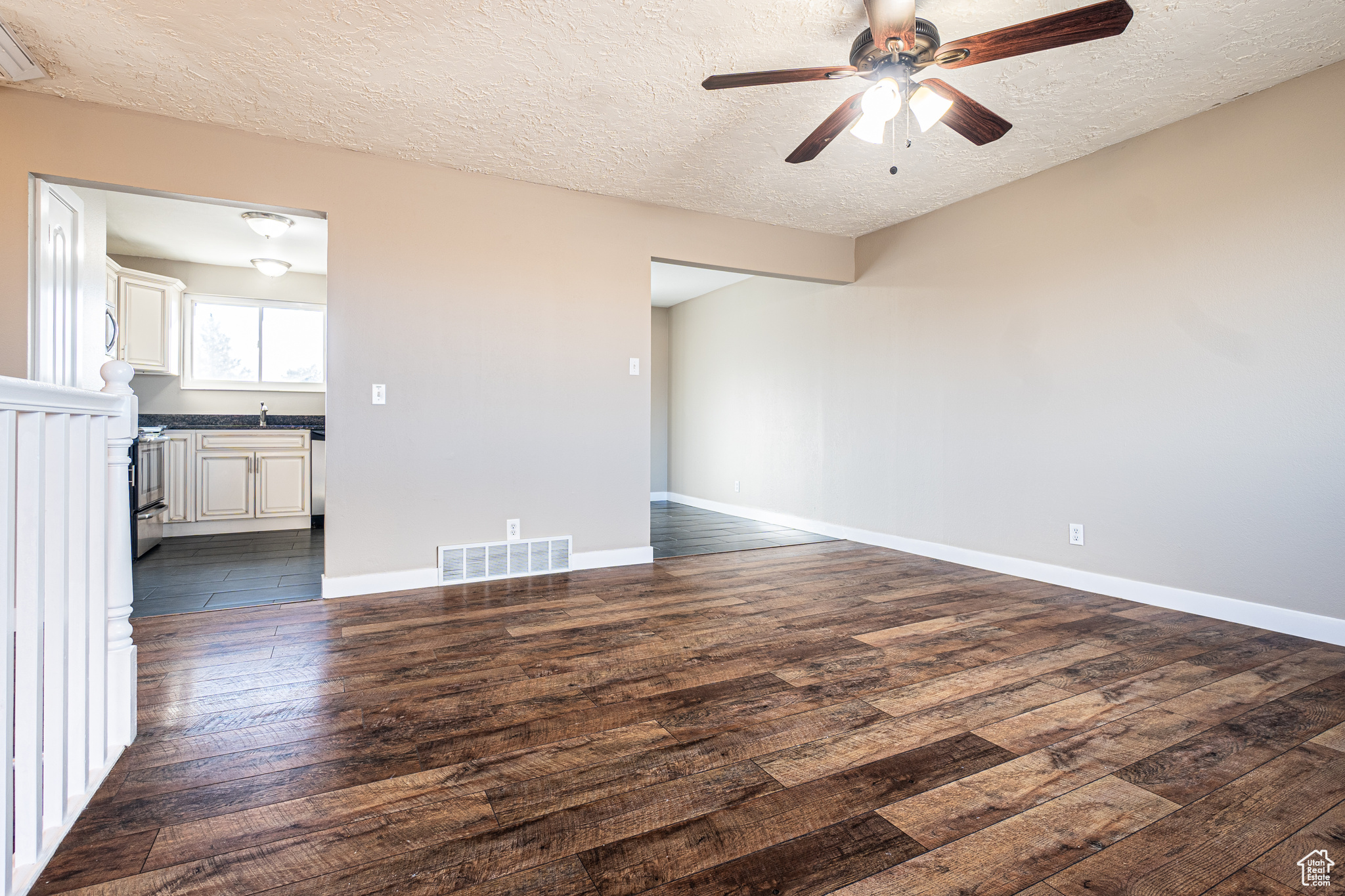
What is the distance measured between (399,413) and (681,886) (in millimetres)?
2872

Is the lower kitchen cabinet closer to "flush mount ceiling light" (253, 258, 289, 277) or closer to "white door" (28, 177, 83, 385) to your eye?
"flush mount ceiling light" (253, 258, 289, 277)

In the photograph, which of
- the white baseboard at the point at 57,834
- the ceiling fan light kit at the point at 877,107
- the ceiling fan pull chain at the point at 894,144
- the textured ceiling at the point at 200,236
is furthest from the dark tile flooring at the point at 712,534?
the textured ceiling at the point at 200,236

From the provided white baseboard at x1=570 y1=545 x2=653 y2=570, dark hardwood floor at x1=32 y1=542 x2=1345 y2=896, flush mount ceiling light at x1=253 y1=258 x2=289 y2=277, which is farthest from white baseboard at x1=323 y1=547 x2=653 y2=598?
flush mount ceiling light at x1=253 y1=258 x2=289 y2=277

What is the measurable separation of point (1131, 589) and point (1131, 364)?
1150mm

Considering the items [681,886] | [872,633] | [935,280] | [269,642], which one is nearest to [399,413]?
[269,642]

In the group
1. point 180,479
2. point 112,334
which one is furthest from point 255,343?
point 180,479

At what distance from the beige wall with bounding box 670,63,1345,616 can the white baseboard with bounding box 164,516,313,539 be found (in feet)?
15.2

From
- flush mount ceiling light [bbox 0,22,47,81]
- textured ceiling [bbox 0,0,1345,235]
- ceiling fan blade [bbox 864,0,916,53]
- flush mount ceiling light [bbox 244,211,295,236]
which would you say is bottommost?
ceiling fan blade [bbox 864,0,916,53]

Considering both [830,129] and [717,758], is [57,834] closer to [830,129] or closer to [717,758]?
[717,758]

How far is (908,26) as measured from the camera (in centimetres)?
193

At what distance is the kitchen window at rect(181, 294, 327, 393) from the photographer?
227 inches

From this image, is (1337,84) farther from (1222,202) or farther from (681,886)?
(681,886)

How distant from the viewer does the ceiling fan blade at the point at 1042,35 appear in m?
1.75

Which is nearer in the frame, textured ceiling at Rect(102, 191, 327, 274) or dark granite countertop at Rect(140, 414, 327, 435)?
textured ceiling at Rect(102, 191, 327, 274)
